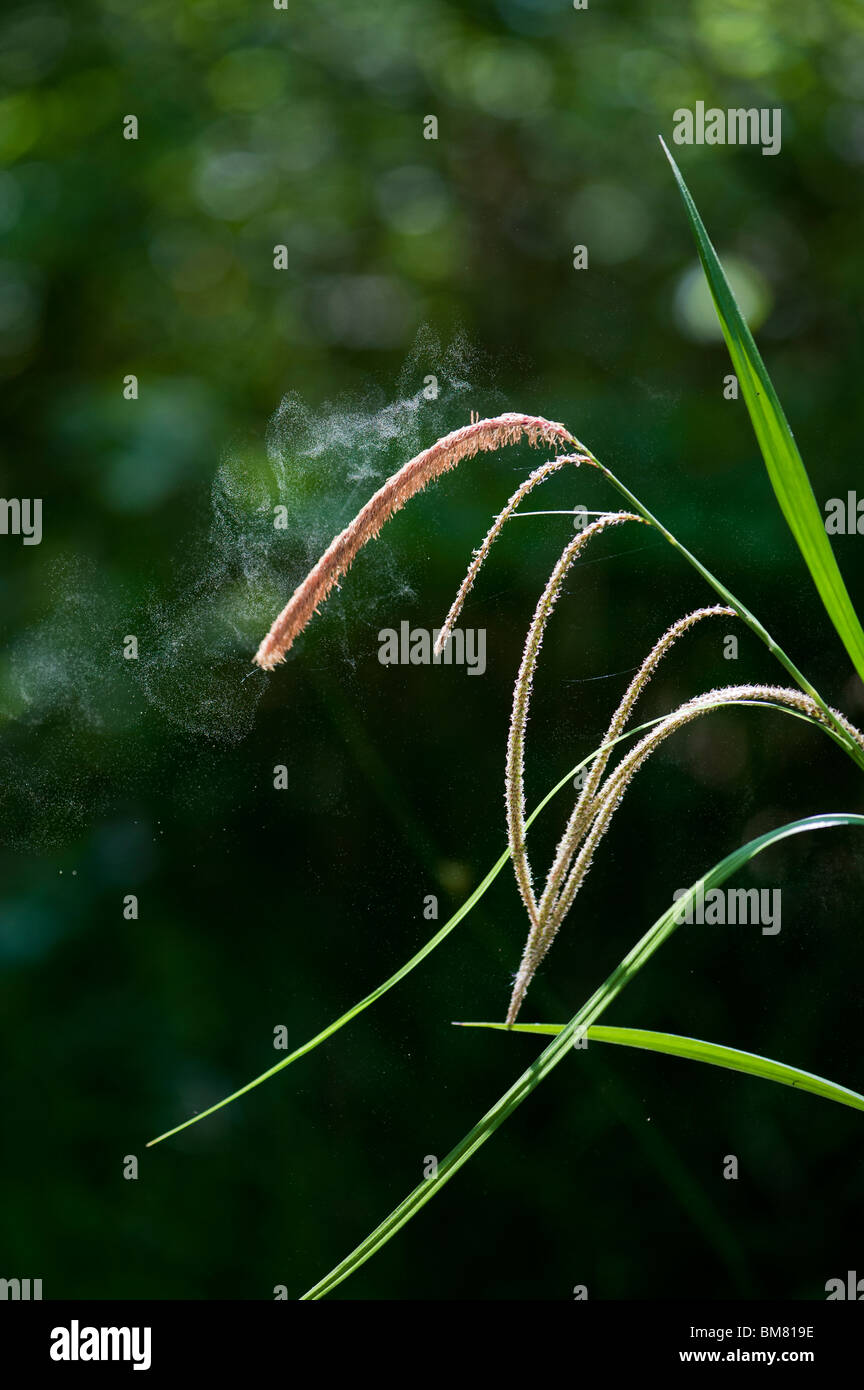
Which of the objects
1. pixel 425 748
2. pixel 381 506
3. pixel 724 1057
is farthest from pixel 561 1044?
pixel 425 748

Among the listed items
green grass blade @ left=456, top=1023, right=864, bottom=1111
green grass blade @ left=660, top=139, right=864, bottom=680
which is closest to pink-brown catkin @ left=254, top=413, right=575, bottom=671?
green grass blade @ left=660, top=139, right=864, bottom=680

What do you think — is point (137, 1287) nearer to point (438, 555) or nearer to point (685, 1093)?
point (685, 1093)

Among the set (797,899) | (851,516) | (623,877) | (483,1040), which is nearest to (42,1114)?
(483,1040)

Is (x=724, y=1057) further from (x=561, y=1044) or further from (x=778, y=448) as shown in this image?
(x=778, y=448)

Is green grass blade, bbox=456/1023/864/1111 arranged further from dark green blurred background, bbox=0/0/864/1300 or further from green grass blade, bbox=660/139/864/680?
dark green blurred background, bbox=0/0/864/1300

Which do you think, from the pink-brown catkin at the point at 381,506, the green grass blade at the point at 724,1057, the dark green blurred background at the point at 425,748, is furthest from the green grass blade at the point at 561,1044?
the dark green blurred background at the point at 425,748
